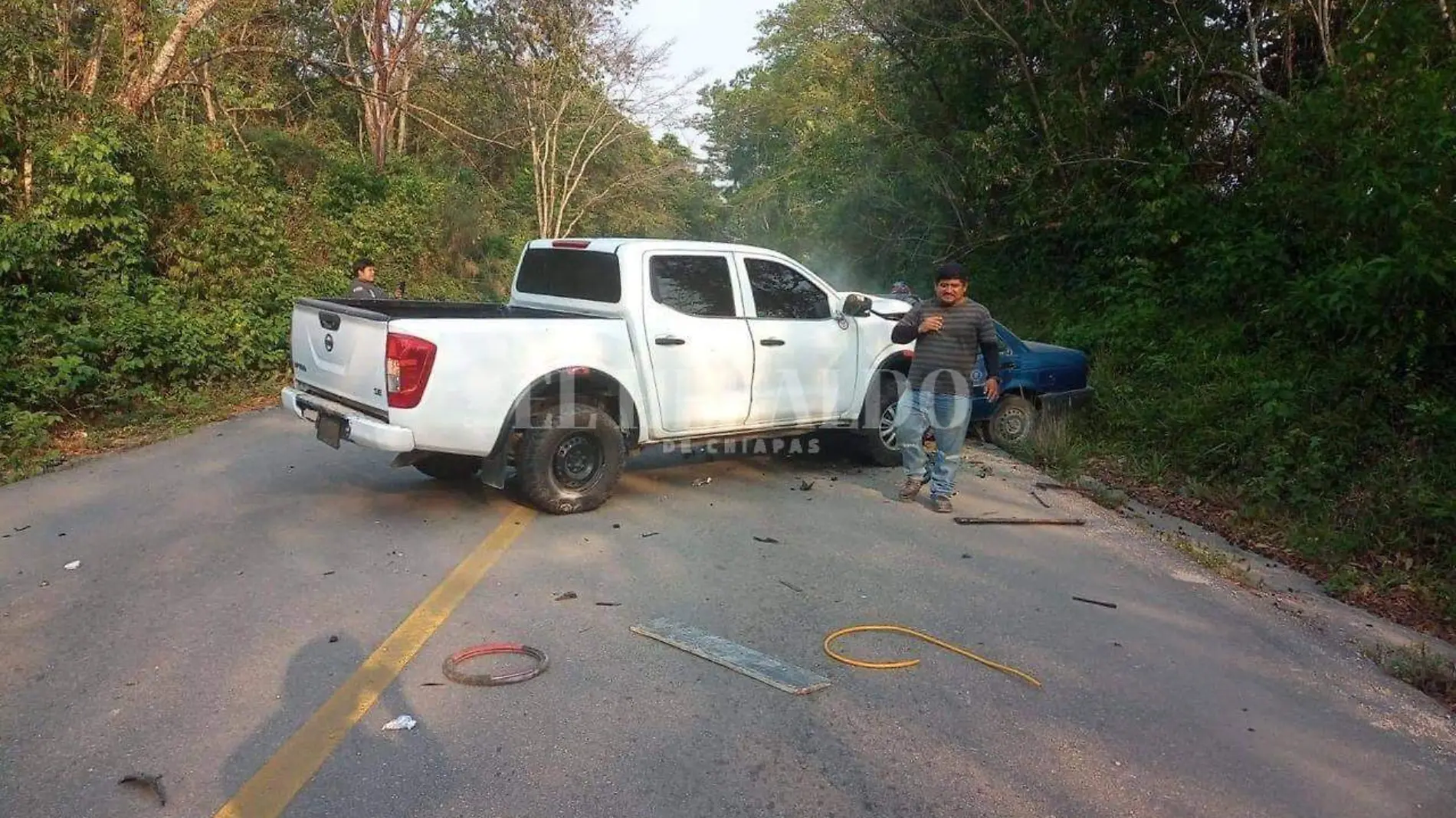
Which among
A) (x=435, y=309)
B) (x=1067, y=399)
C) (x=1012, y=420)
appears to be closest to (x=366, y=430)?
(x=435, y=309)

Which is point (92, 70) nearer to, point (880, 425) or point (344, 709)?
point (880, 425)

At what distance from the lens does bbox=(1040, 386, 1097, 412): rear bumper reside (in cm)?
989

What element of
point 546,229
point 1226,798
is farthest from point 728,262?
point 546,229

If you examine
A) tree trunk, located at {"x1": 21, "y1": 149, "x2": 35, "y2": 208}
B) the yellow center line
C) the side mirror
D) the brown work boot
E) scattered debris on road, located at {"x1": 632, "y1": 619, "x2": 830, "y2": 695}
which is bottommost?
the yellow center line

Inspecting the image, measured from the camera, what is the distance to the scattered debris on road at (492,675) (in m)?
3.84

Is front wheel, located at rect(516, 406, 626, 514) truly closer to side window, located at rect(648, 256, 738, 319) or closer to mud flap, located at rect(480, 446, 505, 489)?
mud flap, located at rect(480, 446, 505, 489)

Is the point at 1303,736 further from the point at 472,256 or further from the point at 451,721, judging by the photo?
the point at 472,256

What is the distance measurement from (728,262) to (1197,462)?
14.9 feet

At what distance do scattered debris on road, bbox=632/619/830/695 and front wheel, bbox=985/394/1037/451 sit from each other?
615 centimetres

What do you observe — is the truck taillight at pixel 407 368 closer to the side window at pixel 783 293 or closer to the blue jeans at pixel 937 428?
the side window at pixel 783 293

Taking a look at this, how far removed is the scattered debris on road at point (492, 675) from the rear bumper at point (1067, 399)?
281 inches

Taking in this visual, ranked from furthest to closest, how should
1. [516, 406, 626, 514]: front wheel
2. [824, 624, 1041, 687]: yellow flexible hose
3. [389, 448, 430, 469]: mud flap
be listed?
[516, 406, 626, 514]: front wheel
[389, 448, 430, 469]: mud flap
[824, 624, 1041, 687]: yellow flexible hose

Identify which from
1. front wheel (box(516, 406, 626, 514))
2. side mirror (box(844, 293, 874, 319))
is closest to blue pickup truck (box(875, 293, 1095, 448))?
side mirror (box(844, 293, 874, 319))

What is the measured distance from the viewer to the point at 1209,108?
12.2 meters
